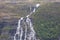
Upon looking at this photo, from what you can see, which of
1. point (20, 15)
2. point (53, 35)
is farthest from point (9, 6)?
point (53, 35)

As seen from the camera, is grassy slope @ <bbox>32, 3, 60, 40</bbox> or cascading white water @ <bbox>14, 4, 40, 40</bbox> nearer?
grassy slope @ <bbox>32, 3, 60, 40</bbox>

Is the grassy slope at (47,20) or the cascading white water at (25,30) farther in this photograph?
the cascading white water at (25,30)

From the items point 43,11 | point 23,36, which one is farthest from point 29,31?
point 43,11

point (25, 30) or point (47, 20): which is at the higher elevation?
point (47, 20)

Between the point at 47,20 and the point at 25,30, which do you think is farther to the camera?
the point at 47,20

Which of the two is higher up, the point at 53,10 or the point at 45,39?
the point at 53,10

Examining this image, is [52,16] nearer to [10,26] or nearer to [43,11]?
[43,11]

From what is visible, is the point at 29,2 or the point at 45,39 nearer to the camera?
the point at 45,39
